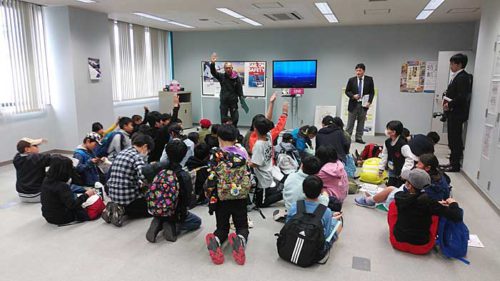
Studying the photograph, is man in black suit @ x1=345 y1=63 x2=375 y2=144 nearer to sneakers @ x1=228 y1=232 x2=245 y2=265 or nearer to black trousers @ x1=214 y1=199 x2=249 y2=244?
black trousers @ x1=214 y1=199 x2=249 y2=244

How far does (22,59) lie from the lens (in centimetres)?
564

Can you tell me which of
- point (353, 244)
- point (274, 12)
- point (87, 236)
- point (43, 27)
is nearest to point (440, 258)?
point (353, 244)

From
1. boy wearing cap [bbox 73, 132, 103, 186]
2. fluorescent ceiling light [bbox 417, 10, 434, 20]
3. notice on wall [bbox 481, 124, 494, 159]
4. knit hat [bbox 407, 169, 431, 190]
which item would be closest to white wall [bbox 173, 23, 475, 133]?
fluorescent ceiling light [bbox 417, 10, 434, 20]

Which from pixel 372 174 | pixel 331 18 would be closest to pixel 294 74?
pixel 331 18

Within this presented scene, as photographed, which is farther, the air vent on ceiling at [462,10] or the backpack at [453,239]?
the air vent on ceiling at [462,10]

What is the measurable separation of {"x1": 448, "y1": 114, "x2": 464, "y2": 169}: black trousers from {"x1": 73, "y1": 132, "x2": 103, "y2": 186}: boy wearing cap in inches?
186

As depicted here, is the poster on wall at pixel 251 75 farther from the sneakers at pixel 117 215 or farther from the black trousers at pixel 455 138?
the sneakers at pixel 117 215

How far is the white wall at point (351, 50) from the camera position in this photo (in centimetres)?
788

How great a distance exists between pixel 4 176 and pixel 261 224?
389cm

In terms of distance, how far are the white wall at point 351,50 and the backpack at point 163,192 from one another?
6525 millimetres

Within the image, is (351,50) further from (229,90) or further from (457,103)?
(457,103)

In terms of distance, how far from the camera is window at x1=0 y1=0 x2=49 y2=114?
5.34m

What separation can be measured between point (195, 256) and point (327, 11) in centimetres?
520

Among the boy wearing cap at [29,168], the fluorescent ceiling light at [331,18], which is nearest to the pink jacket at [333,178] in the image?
the boy wearing cap at [29,168]
